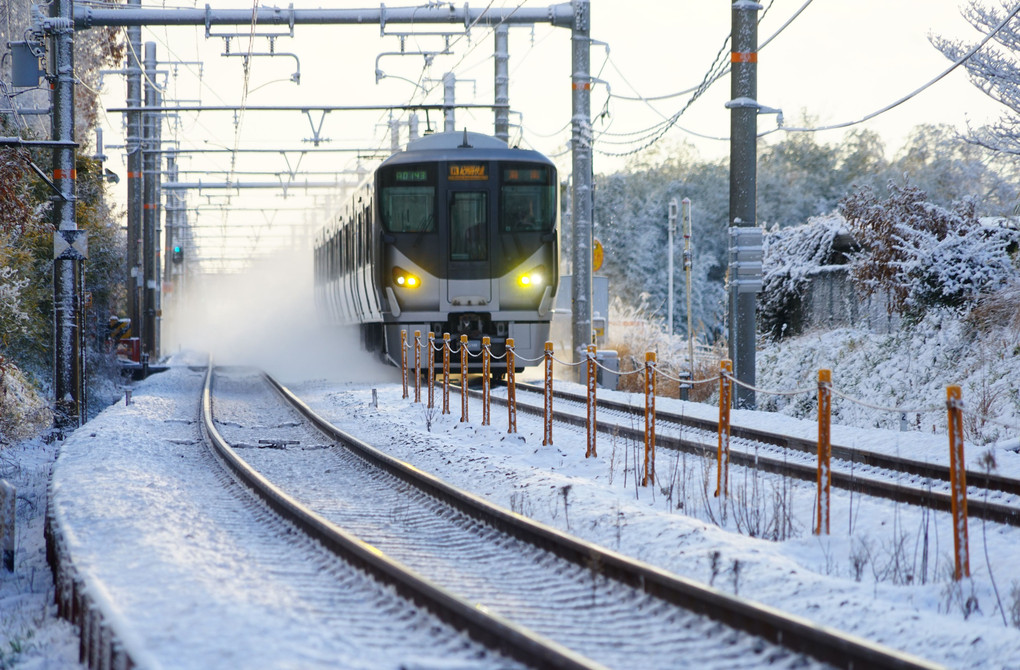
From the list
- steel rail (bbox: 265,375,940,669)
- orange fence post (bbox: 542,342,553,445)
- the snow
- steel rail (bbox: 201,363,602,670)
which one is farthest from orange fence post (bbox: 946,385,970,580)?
orange fence post (bbox: 542,342,553,445)

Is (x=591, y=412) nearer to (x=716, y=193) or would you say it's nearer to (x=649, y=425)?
(x=649, y=425)

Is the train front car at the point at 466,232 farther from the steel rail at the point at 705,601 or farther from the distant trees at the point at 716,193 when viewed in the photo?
the distant trees at the point at 716,193

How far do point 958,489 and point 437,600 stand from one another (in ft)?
9.90

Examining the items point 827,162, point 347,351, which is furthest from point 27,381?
point 827,162

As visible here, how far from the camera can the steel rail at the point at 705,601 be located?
14.4ft

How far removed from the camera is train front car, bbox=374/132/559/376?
18.8 meters

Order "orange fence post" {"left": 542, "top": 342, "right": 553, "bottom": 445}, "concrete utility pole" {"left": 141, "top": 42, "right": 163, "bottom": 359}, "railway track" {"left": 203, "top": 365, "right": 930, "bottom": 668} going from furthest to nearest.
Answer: "concrete utility pole" {"left": 141, "top": 42, "right": 163, "bottom": 359}, "orange fence post" {"left": 542, "top": 342, "right": 553, "bottom": 445}, "railway track" {"left": 203, "top": 365, "right": 930, "bottom": 668}

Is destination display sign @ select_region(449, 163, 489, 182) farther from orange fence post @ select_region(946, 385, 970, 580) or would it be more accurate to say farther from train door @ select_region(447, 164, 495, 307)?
orange fence post @ select_region(946, 385, 970, 580)

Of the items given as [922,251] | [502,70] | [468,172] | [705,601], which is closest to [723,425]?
[705,601]

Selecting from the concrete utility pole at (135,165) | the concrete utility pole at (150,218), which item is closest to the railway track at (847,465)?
the concrete utility pole at (135,165)

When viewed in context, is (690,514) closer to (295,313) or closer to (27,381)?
(27,381)

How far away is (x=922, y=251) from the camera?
16531mm

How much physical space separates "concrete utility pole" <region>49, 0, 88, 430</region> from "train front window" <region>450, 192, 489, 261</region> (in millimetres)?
5996

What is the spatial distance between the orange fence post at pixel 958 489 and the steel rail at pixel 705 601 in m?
1.70
